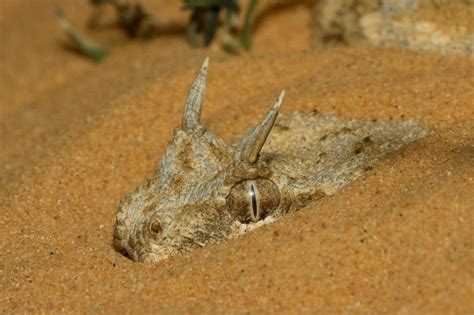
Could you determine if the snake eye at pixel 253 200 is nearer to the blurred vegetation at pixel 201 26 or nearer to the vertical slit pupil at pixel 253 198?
the vertical slit pupil at pixel 253 198

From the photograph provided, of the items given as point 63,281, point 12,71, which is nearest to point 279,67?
point 63,281

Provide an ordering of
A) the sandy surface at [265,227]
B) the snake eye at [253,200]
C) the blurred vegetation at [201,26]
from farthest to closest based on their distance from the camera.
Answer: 1. the blurred vegetation at [201,26]
2. the snake eye at [253,200]
3. the sandy surface at [265,227]

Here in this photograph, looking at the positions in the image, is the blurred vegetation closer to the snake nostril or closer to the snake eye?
the snake eye

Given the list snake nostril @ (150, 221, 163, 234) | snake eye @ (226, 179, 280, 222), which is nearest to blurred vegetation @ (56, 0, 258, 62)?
snake eye @ (226, 179, 280, 222)

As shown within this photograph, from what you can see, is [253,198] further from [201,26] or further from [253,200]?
[201,26]

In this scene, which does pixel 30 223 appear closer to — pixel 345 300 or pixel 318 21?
pixel 345 300

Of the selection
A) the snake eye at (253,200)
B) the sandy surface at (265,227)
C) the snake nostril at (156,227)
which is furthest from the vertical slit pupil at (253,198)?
the snake nostril at (156,227)
